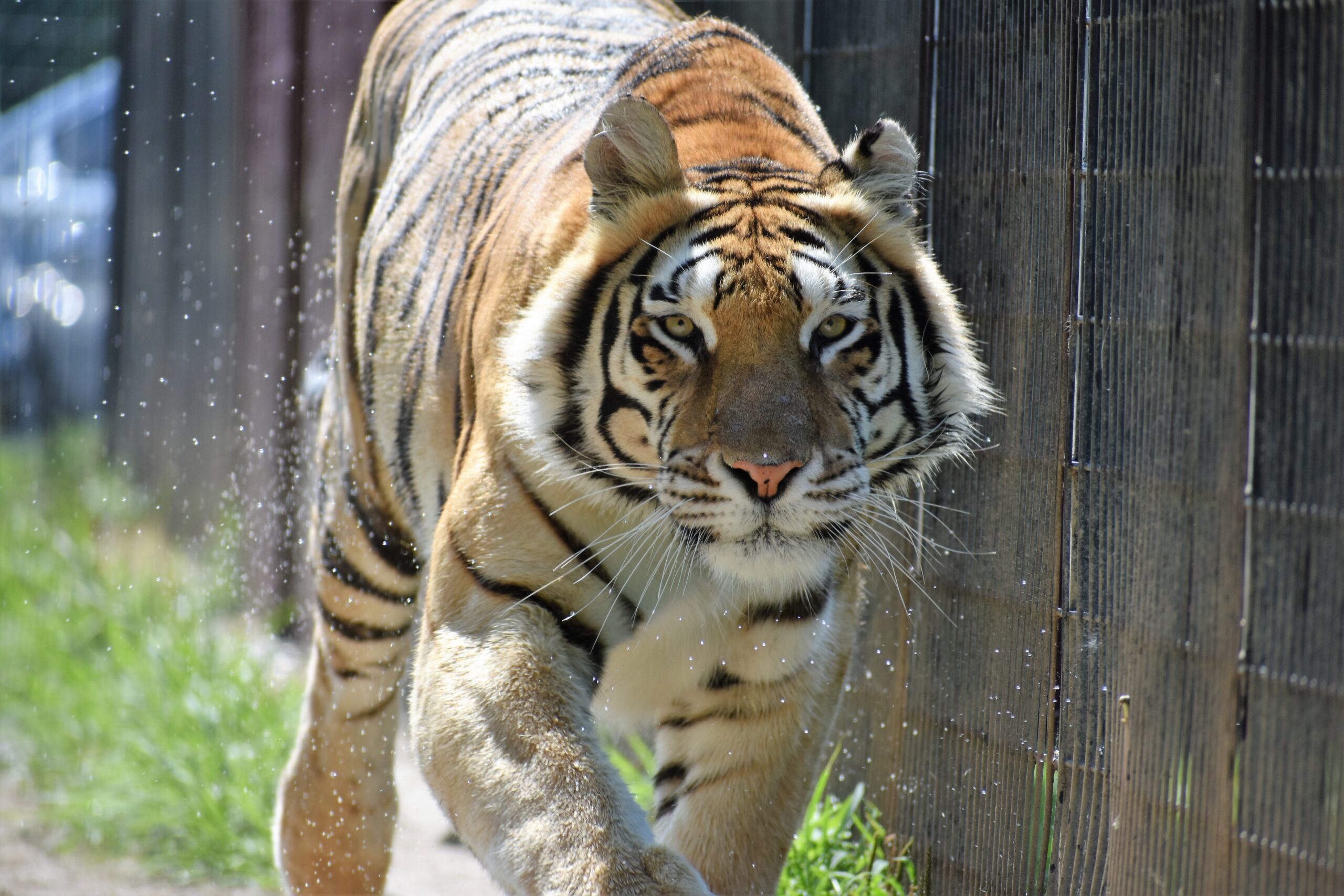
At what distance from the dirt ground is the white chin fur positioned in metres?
1.69

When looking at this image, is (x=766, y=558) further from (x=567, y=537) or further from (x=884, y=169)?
(x=884, y=169)

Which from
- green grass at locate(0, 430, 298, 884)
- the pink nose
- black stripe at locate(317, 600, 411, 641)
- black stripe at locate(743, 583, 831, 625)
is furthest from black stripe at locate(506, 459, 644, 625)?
green grass at locate(0, 430, 298, 884)

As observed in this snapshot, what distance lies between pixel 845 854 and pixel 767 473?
1215 millimetres

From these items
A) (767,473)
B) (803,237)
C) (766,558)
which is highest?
(803,237)

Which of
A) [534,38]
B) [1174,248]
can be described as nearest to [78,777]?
[534,38]

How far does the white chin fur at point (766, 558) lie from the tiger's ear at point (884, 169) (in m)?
0.54

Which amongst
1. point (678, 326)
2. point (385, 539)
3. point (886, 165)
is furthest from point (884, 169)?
point (385, 539)

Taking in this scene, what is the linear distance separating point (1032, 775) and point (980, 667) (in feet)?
0.85

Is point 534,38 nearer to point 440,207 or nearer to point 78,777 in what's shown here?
point 440,207

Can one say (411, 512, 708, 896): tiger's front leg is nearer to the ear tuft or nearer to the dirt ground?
the ear tuft

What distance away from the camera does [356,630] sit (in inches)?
123

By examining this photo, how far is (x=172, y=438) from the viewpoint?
5969 mm

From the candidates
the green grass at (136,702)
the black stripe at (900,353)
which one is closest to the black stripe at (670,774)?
the black stripe at (900,353)

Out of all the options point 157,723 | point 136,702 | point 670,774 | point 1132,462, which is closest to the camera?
point 1132,462
